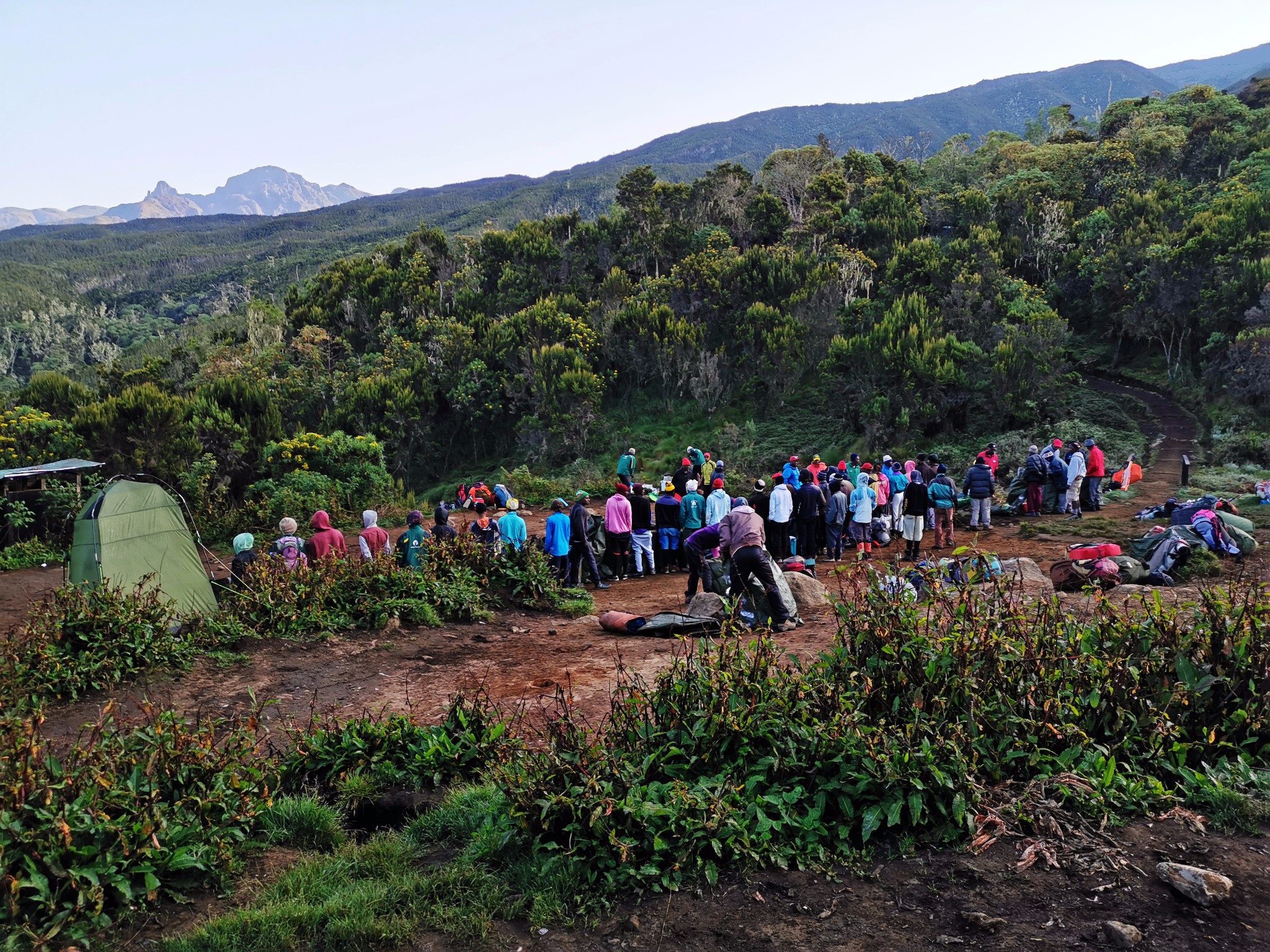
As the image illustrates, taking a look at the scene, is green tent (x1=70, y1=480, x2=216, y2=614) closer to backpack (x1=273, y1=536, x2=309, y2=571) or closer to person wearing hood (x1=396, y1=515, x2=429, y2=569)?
backpack (x1=273, y1=536, x2=309, y2=571)

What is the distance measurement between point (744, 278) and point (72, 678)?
22312 millimetres

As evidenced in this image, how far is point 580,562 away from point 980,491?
6.62m

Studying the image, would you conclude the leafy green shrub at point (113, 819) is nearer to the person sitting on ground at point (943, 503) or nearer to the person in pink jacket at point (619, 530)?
the person in pink jacket at point (619, 530)

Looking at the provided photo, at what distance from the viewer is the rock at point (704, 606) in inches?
319

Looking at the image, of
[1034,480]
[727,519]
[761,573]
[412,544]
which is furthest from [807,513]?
[412,544]

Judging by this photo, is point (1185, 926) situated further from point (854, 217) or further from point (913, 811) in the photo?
point (854, 217)

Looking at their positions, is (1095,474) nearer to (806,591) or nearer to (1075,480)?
(1075,480)

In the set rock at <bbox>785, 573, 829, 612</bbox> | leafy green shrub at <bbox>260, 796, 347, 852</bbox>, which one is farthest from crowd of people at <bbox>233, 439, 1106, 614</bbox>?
leafy green shrub at <bbox>260, 796, 347, 852</bbox>

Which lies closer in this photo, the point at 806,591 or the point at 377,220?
the point at 806,591

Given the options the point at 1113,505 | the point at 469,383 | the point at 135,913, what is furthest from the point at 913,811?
the point at 469,383

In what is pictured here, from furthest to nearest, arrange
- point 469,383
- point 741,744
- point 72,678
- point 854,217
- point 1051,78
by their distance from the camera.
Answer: point 1051,78 < point 854,217 < point 469,383 < point 72,678 < point 741,744

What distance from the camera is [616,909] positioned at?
3.43 m

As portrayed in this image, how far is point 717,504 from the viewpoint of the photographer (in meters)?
11.0

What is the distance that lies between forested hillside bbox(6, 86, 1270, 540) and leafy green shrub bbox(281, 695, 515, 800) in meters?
10.4
